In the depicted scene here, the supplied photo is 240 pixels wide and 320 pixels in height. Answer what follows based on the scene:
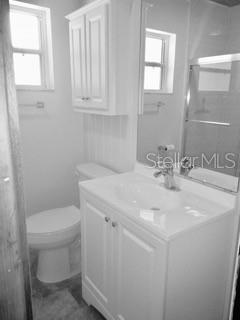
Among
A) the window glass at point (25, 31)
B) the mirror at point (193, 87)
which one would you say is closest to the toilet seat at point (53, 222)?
the mirror at point (193, 87)

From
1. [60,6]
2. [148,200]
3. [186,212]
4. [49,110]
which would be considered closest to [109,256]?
[148,200]

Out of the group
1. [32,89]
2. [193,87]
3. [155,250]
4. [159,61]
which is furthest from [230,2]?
[32,89]

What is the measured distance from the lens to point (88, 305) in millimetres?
1730

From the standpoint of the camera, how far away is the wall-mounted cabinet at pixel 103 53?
5.33ft

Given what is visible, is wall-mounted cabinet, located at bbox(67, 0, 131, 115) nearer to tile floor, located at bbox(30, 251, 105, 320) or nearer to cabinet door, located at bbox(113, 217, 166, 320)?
cabinet door, located at bbox(113, 217, 166, 320)

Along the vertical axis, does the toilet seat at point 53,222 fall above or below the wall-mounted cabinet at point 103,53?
below

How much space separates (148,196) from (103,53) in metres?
0.97

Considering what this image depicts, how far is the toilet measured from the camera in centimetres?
182

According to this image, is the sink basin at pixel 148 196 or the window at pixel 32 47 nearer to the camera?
the sink basin at pixel 148 196

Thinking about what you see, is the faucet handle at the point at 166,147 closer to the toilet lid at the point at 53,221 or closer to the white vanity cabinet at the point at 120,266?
the white vanity cabinet at the point at 120,266

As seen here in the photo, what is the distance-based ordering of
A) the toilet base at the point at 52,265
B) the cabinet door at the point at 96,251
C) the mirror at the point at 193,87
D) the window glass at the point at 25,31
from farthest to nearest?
the window glass at the point at 25,31
the toilet base at the point at 52,265
the cabinet door at the point at 96,251
the mirror at the point at 193,87

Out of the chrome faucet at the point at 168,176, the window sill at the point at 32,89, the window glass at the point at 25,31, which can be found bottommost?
the chrome faucet at the point at 168,176

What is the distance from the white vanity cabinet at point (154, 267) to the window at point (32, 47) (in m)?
1.24

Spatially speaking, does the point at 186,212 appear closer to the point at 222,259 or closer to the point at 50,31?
the point at 222,259
